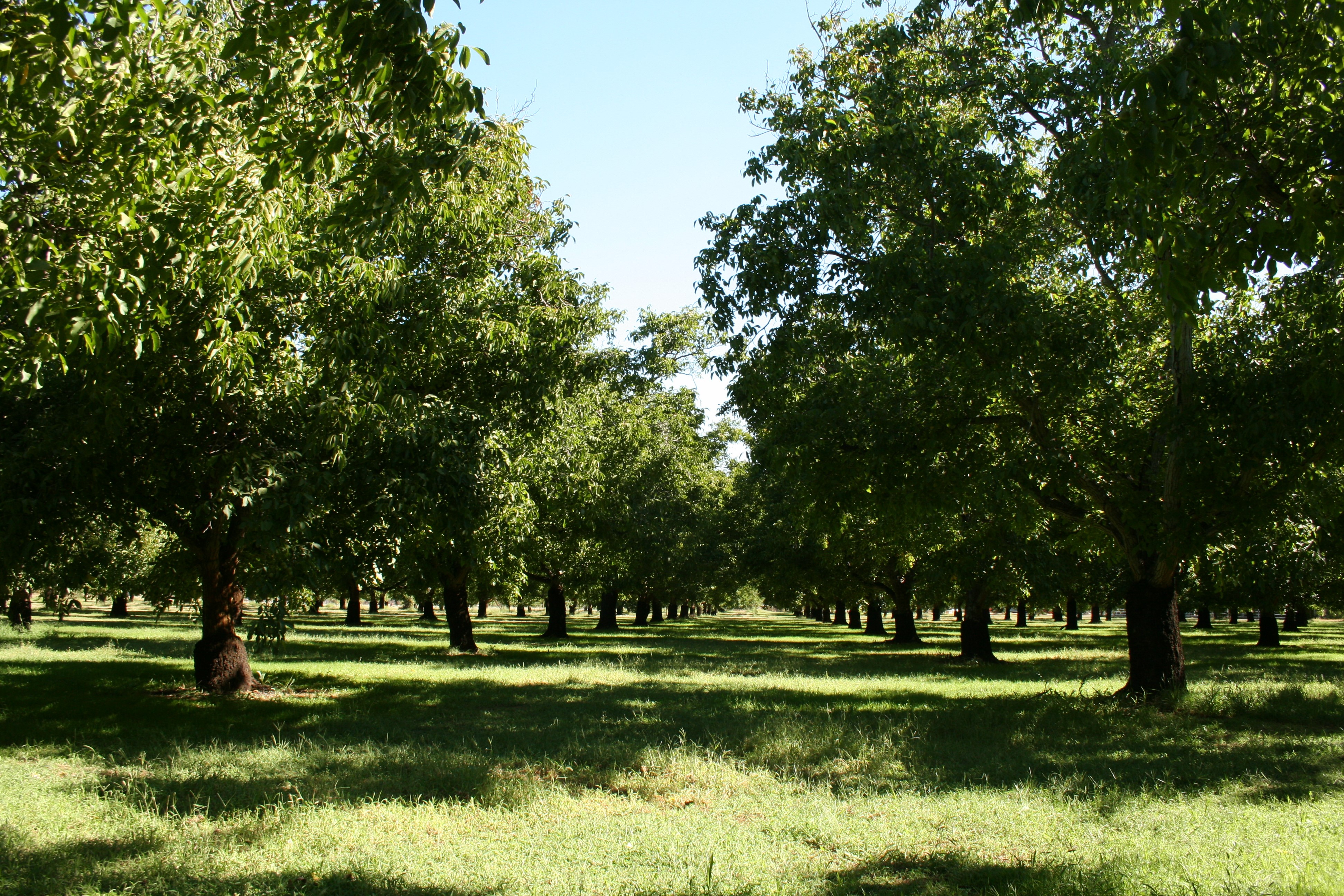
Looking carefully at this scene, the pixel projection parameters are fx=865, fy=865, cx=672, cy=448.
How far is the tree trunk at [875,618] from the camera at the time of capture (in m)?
43.0

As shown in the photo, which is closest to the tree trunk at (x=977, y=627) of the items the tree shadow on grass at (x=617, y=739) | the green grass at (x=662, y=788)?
the green grass at (x=662, y=788)

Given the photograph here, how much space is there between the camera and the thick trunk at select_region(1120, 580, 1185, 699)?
13641 mm

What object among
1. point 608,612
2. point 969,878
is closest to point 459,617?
point 608,612

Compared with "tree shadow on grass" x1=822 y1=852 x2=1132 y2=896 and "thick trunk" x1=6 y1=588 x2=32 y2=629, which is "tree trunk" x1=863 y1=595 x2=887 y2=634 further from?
"tree shadow on grass" x1=822 y1=852 x2=1132 y2=896

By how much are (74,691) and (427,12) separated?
14.4m

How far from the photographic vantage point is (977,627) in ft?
84.6

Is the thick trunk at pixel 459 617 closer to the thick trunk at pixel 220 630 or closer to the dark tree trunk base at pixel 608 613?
the thick trunk at pixel 220 630

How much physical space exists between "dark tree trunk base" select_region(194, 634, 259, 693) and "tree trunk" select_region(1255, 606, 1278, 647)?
3438 cm

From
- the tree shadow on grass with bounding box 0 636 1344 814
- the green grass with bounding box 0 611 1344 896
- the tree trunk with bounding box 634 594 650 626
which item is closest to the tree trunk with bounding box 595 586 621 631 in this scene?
the tree trunk with bounding box 634 594 650 626

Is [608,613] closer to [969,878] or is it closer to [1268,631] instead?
[1268,631]

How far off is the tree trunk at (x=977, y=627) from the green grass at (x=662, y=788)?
8706 millimetres

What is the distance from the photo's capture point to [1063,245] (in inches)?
555

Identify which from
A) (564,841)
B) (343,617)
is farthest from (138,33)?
(343,617)

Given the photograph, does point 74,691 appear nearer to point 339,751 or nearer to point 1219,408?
point 339,751
